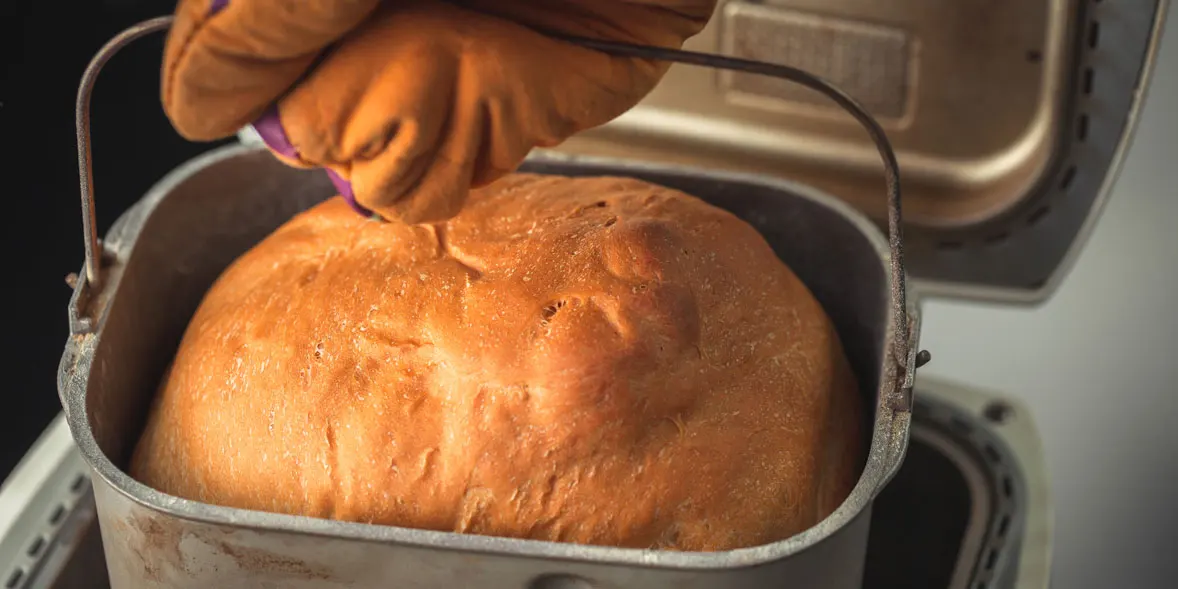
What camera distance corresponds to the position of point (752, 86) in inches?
48.3

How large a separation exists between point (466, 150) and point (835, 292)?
0.51m

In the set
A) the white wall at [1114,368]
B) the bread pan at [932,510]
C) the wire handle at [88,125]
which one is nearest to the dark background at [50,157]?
the bread pan at [932,510]

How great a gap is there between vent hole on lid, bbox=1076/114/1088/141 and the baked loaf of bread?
1.31 feet

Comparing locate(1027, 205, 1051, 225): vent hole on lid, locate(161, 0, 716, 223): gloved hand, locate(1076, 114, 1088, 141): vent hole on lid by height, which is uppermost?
locate(161, 0, 716, 223): gloved hand

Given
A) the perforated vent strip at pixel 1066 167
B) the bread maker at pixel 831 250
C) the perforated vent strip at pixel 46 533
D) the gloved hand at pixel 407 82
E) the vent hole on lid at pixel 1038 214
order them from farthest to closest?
the vent hole on lid at pixel 1038 214
the perforated vent strip at pixel 1066 167
the perforated vent strip at pixel 46 533
the bread maker at pixel 831 250
the gloved hand at pixel 407 82

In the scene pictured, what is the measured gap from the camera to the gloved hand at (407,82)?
2.00ft

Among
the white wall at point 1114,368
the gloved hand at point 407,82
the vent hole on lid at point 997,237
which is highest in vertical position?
the gloved hand at point 407,82

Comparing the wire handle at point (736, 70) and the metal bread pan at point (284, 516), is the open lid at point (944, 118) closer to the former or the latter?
the metal bread pan at point (284, 516)

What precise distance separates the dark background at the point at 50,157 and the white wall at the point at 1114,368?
108 cm

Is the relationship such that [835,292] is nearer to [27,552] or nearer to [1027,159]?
[1027,159]

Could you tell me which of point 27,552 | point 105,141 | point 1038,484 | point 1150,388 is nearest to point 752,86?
point 1038,484

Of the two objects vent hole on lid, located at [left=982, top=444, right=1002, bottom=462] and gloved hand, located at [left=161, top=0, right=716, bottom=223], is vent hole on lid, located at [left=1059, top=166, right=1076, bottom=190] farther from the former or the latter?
gloved hand, located at [left=161, top=0, right=716, bottom=223]

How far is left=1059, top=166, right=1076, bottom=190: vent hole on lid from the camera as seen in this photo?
1.13 m

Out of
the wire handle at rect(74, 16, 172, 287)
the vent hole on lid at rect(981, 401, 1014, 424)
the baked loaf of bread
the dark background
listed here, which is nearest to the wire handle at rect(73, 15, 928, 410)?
the wire handle at rect(74, 16, 172, 287)
